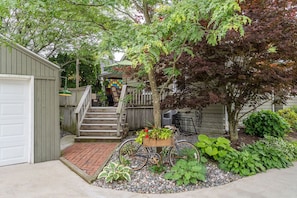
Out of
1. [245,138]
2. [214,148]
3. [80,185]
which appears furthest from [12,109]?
[245,138]

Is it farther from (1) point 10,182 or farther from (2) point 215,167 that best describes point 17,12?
(2) point 215,167

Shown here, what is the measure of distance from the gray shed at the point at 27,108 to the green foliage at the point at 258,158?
4290 millimetres

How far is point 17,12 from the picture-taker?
7406mm

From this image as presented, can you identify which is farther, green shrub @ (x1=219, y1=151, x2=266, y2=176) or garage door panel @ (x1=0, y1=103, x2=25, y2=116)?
garage door panel @ (x1=0, y1=103, x2=25, y2=116)

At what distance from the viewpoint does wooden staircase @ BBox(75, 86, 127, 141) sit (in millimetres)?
7336

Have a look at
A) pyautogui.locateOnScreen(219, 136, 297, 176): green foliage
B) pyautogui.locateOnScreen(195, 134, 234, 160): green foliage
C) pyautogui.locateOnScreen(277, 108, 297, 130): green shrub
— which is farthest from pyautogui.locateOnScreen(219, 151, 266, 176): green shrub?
pyautogui.locateOnScreen(277, 108, 297, 130): green shrub

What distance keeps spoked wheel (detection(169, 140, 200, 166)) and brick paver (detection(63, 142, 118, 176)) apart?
1.62 meters

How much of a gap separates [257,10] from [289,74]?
181 centimetres

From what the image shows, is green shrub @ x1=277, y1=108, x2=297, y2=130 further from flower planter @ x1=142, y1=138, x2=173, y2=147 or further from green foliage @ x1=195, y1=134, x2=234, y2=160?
flower planter @ x1=142, y1=138, x2=173, y2=147

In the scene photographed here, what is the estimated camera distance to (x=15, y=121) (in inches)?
207

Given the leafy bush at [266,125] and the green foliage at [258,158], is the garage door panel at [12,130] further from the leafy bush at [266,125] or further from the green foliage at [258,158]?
the leafy bush at [266,125]

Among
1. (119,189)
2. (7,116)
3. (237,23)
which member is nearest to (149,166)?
(119,189)

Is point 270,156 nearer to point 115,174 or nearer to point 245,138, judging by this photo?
point 245,138

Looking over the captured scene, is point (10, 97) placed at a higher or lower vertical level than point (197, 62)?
lower
